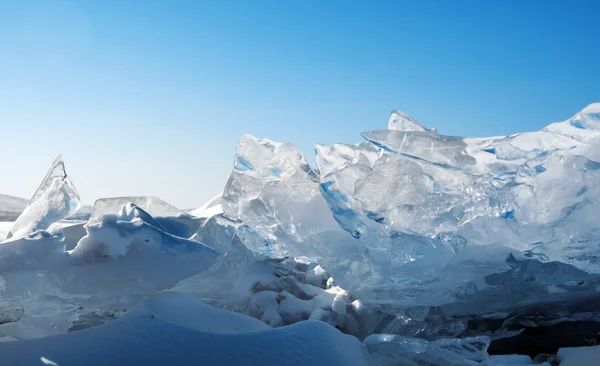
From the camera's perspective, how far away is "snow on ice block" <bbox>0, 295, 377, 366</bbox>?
6.11 feet

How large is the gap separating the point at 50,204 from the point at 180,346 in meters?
1.43

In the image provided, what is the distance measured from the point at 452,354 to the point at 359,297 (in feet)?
2.29

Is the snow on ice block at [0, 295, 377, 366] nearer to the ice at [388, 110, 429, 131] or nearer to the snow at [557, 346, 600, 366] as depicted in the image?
the snow at [557, 346, 600, 366]

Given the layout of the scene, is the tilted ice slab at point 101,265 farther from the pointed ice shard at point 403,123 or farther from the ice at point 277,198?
the pointed ice shard at point 403,123

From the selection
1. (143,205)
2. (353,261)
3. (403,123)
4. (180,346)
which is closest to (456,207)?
Result: (353,261)

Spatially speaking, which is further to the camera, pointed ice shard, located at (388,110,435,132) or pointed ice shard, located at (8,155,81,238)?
pointed ice shard, located at (388,110,435,132)

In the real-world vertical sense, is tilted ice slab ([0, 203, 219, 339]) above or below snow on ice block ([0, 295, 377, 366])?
above

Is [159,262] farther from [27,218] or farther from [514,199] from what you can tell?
[514,199]

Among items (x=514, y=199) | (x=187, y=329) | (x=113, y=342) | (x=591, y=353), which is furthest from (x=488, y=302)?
(x=113, y=342)

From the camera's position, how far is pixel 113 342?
1958 millimetres

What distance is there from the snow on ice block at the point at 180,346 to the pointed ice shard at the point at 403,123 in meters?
1.30

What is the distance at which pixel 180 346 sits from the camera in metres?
1.96

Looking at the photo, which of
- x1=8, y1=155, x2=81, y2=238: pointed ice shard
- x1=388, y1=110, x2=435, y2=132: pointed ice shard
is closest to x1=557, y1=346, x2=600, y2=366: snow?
x1=388, y1=110, x2=435, y2=132: pointed ice shard

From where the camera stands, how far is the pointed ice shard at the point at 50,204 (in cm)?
283
